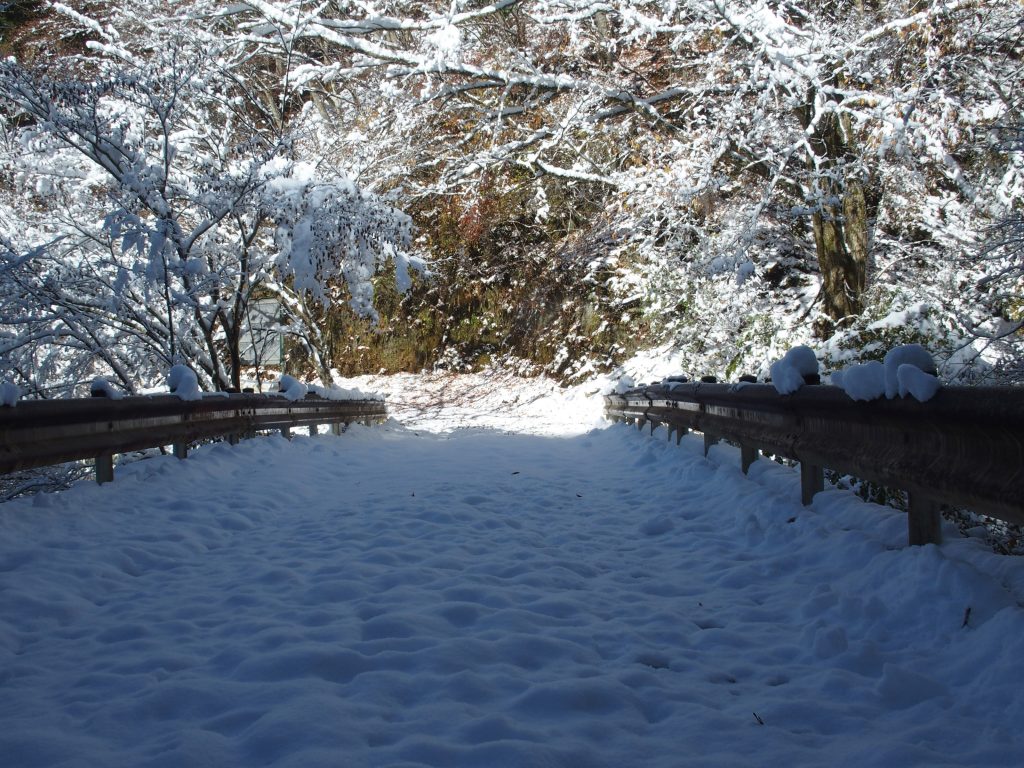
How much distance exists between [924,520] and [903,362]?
2.57ft

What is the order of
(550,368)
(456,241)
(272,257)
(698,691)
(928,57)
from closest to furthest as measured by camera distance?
(698,691) < (928,57) < (272,257) < (550,368) < (456,241)

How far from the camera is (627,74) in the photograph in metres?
15.8

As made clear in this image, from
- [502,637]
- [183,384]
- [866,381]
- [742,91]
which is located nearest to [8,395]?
[183,384]

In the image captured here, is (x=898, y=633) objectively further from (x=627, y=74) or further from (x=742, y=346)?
(x=627, y=74)

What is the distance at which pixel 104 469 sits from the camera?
6.36 meters

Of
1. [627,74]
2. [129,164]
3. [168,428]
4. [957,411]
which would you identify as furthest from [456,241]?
[957,411]

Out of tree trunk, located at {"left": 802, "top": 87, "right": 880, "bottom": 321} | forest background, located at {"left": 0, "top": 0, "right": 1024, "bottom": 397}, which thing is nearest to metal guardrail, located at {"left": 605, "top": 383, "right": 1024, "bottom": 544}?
forest background, located at {"left": 0, "top": 0, "right": 1024, "bottom": 397}

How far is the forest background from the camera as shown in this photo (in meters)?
10.2

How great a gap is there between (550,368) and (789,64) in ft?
54.4

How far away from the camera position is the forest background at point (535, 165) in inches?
402

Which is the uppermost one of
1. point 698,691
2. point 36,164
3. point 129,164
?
point 36,164

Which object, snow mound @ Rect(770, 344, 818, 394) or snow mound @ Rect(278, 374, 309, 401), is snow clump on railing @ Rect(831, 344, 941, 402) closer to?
snow mound @ Rect(770, 344, 818, 394)

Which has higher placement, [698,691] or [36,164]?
[36,164]

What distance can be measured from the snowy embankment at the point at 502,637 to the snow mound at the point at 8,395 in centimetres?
73
